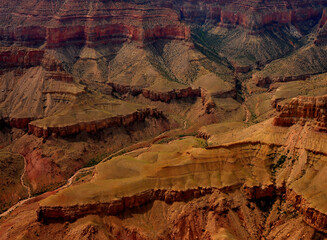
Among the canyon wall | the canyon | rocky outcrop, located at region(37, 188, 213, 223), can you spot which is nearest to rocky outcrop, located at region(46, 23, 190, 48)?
the canyon wall

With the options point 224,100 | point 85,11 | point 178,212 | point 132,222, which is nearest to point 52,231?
point 132,222

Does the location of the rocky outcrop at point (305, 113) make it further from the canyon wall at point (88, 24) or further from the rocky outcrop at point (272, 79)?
the canyon wall at point (88, 24)

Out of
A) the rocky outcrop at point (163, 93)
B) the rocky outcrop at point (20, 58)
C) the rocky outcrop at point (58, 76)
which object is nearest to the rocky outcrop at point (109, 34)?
the rocky outcrop at point (163, 93)

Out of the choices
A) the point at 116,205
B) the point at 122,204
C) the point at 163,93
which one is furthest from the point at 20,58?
the point at 116,205

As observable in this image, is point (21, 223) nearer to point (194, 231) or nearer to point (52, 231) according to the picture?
point (52, 231)

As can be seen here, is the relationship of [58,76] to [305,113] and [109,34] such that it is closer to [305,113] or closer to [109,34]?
[109,34]
